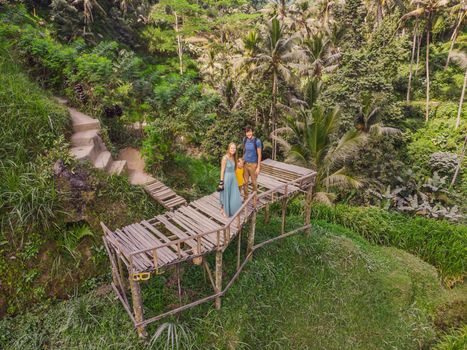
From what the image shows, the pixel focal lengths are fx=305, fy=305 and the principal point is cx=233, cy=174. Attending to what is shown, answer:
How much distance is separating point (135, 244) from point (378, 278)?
24.2 ft

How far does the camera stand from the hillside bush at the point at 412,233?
35.3 ft

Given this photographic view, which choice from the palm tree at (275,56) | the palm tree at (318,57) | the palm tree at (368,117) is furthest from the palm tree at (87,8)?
the palm tree at (368,117)

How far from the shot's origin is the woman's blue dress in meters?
6.38

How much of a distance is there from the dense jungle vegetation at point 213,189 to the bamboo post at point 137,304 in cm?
25

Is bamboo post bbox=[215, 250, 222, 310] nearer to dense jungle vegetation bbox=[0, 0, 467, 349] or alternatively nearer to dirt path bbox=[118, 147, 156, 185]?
dense jungle vegetation bbox=[0, 0, 467, 349]

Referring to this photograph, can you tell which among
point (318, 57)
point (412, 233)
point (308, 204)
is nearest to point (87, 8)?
point (318, 57)

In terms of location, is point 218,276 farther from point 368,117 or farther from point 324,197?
point 368,117

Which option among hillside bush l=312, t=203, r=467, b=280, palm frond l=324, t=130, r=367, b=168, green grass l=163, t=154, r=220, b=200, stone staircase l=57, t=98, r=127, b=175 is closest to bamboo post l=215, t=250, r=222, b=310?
green grass l=163, t=154, r=220, b=200

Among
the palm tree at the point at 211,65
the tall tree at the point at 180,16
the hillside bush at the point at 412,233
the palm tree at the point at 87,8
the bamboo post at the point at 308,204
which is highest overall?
the palm tree at the point at 87,8

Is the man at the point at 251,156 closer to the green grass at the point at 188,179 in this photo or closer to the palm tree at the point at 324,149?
the green grass at the point at 188,179

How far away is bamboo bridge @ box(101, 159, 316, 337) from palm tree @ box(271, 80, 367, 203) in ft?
13.0

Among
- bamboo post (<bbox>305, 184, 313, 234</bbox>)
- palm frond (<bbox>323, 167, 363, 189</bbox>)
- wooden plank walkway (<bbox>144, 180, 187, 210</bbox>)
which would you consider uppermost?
wooden plank walkway (<bbox>144, 180, 187, 210</bbox>)

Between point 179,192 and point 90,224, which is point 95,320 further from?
point 179,192

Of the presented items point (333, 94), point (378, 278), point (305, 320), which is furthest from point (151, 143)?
point (333, 94)
